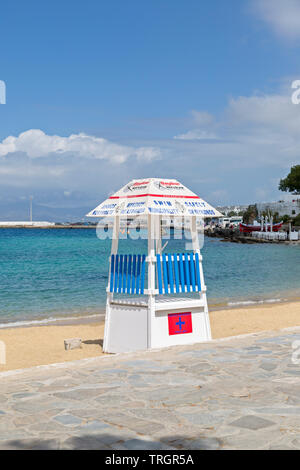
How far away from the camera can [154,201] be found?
9008 mm

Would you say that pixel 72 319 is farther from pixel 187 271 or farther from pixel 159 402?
pixel 159 402

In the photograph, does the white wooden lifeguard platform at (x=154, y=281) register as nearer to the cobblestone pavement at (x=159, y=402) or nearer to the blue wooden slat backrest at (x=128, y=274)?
the blue wooden slat backrest at (x=128, y=274)

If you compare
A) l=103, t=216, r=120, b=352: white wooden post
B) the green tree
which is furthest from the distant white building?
l=103, t=216, r=120, b=352: white wooden post

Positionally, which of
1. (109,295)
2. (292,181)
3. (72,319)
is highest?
(292,181)

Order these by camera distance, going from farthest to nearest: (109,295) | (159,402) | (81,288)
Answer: (81,288) → (109,295) → (159,402)

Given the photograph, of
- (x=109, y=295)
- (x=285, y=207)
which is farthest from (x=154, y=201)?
(x=285, y=207)

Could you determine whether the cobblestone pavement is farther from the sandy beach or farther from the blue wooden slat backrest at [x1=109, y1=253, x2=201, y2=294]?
the sandy beach

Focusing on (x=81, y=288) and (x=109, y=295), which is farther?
(x=81, y=288)

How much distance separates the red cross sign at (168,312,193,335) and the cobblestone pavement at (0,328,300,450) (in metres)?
1.43

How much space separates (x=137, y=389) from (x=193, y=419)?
118 centimetres

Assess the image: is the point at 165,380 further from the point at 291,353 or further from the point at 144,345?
the point at 144,345

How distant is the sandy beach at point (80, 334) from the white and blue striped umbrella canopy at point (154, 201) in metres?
2.96

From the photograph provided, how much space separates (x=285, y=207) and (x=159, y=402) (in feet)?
431
